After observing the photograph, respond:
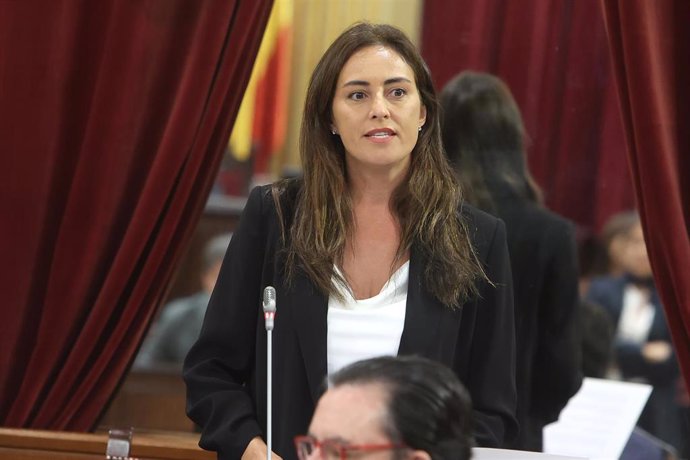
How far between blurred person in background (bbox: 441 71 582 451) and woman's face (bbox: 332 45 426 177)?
525 millimetres

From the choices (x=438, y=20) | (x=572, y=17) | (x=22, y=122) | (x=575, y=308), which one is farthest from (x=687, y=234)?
(x=22, y=122)

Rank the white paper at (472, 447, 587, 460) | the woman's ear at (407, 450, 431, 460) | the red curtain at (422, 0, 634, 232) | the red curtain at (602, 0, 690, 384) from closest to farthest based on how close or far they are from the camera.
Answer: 1. the woman's ear at (407, 450, 431, 460)
2. the white paper at (472, 447, 587, 460)
3. the red curtain at (602, 0, 690, 384)
4. the red curtain at (422, 0, 634, 232)

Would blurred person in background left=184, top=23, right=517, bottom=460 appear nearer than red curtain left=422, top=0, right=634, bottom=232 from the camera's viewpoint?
Yes

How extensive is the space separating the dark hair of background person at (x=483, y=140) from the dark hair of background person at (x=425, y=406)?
1406 millimetres

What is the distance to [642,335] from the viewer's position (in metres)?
3.70

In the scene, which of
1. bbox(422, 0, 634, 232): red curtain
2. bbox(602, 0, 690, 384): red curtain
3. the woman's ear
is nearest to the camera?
the woman's ear

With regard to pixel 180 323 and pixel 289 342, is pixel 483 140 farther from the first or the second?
pixel 180 323

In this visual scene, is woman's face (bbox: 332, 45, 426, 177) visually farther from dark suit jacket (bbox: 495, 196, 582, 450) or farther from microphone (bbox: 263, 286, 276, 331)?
dark suit jacket (bbox: 495, 196, 582, 450)

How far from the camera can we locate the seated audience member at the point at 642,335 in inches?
137

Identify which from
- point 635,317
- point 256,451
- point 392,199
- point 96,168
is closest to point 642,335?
point 635,317

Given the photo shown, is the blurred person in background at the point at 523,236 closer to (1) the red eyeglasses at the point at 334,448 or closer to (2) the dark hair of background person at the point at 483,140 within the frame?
(2) the dark hair of background person at the point at 483,140

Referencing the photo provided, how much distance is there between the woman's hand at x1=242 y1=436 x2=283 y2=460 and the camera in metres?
2.50

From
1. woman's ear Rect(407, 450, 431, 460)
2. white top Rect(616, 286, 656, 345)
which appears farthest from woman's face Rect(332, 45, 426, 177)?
white top Rect(616, 286, 656, 345)

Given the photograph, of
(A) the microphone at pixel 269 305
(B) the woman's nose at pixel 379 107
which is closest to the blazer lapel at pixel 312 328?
(A) the microphone at pixel 269 305
